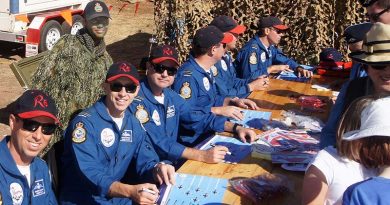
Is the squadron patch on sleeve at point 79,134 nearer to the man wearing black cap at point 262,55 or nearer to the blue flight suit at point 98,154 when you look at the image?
the blue flight suit at point 98,154

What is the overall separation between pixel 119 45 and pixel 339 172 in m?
11.6

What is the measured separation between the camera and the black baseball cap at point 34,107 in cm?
283

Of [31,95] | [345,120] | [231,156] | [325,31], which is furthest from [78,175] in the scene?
[325,31]

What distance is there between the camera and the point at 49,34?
440 inches

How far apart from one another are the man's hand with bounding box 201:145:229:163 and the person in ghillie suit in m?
1.09

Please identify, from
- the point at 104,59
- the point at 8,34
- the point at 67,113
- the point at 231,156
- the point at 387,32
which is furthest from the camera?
the point at 8,34

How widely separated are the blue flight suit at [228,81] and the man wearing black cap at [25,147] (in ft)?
8.13

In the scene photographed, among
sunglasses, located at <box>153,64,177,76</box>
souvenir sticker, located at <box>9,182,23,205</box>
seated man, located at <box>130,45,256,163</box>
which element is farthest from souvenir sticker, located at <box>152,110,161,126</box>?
souvenir sticker, located at <box>9,182,23,205</box>

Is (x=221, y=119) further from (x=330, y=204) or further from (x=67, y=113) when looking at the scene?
(x=330, y=204)

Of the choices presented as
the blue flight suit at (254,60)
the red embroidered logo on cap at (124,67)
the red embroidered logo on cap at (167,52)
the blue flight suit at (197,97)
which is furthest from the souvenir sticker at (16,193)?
the blue flight suit at (254,60)

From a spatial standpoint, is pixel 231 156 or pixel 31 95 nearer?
pixel 31 95

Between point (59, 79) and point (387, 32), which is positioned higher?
point (387, 32)

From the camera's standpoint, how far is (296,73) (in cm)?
609

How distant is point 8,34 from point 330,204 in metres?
9.27
